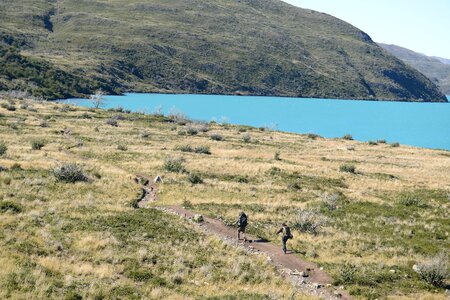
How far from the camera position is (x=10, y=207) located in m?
23.2

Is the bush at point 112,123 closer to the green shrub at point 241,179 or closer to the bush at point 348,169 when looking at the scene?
the green shrub at point 241,179

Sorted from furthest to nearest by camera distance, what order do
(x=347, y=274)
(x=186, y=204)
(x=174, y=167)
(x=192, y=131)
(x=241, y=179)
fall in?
(x=192, y=131)
(x=174, y=167)
(x=241, y=179)
(x=186, y=204)
(x=347, y=274)

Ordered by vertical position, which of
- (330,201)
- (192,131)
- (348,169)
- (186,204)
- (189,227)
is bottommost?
(192,131)

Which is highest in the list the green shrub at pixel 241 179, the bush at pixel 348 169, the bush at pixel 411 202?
the bush at pixel 411 202

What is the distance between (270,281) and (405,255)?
9.28 metres

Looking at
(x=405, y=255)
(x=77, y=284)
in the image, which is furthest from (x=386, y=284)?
(x=77, y=284)

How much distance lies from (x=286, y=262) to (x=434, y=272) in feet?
21.5

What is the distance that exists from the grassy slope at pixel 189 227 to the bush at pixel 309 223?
53 cm

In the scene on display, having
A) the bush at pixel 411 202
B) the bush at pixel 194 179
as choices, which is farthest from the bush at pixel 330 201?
the bush at pixel 194 179

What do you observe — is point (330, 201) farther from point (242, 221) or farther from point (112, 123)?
point (112, 123)

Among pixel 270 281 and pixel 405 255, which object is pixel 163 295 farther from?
pixel 405 255

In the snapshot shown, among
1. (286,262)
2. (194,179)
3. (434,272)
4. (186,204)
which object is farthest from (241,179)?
(434,272)

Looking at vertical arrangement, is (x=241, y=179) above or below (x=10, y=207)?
below

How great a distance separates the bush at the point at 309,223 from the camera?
26.5 metres
